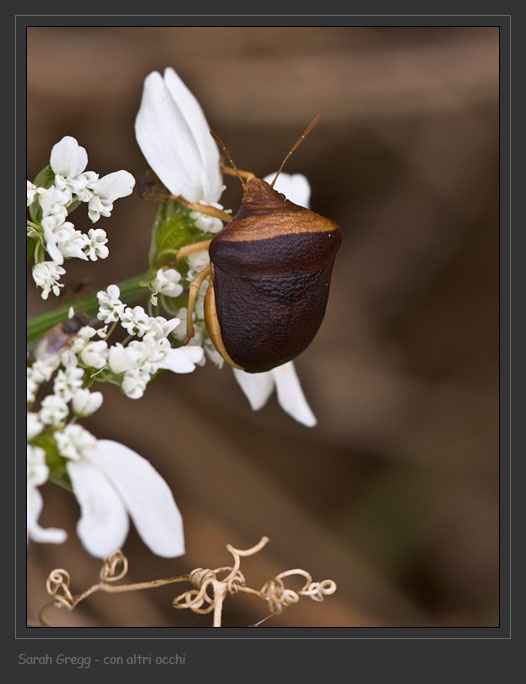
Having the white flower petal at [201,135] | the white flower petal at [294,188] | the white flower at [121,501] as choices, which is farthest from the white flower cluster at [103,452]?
the white flower petal at [294,188]

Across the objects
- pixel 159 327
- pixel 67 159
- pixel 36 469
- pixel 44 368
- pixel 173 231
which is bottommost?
pixel 36 469

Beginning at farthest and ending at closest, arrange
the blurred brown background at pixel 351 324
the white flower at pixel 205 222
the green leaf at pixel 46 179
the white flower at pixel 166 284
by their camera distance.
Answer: the blurred brown background at pixel 351 324, the white flower at pixel 205 222, the white flower at pixel 166 284, the green leaf at pixel 46 179

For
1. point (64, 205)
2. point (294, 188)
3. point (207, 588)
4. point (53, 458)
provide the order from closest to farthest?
point (53, 458), point (64, 205), point (207, 588), point (294, 188)

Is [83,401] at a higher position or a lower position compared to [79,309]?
lower

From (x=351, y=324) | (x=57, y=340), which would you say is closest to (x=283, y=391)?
(x=57, y=340)

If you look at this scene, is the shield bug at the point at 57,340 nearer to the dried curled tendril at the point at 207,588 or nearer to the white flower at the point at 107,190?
the white flower at the point at 107,190

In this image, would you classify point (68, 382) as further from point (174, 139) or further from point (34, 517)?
point (174, 139)

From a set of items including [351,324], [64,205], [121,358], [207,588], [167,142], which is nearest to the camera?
[121,358]
